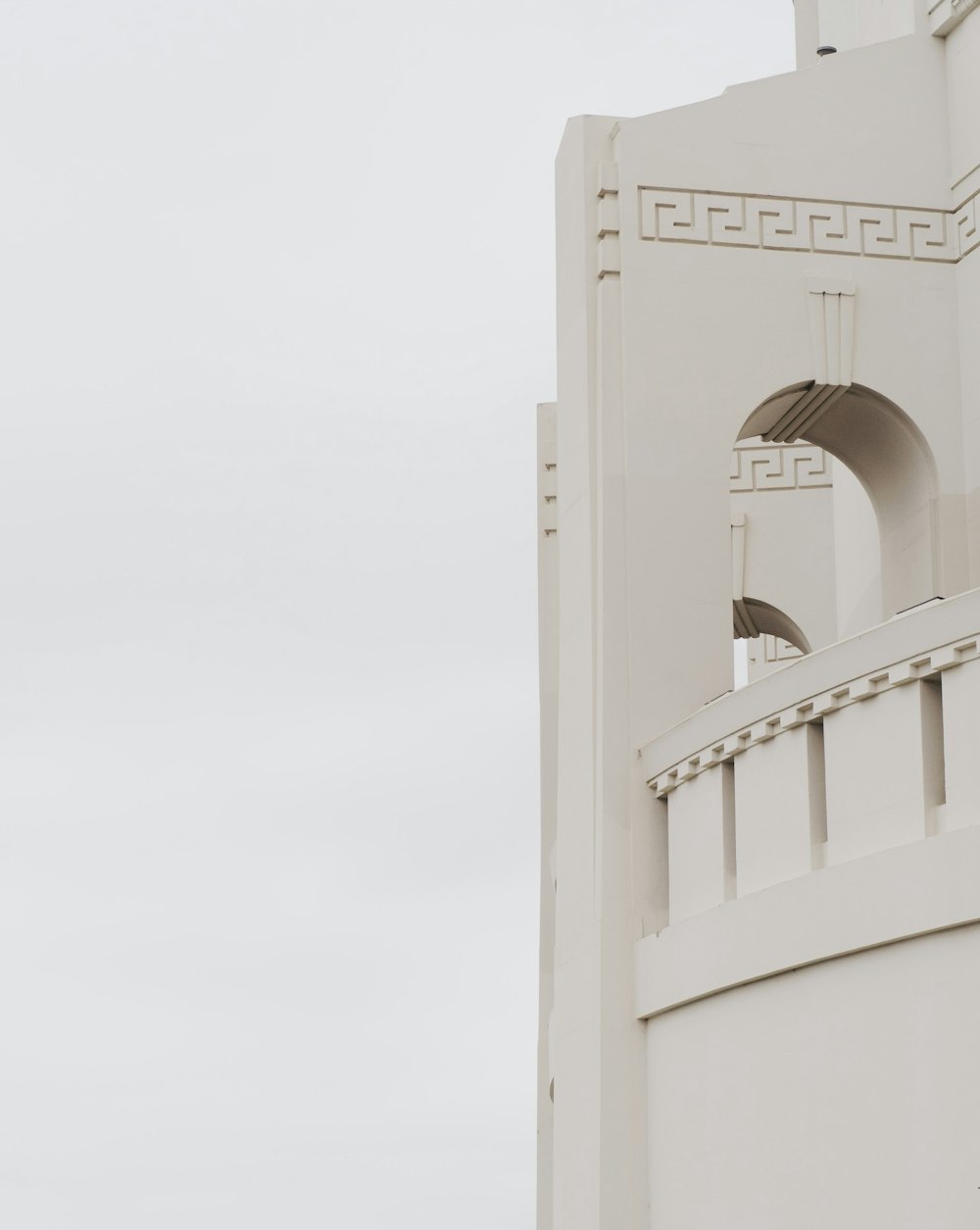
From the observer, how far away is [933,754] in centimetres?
1227

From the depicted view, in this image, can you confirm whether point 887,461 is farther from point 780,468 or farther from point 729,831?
point 780,468

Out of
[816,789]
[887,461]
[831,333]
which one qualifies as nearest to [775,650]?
[887,461]

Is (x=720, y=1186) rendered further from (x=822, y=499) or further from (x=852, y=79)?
(x=822, y=499)

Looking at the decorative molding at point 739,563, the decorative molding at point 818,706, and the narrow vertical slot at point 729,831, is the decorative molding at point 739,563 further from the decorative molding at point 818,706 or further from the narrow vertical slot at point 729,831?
the narrow vertical slot at point 729,831

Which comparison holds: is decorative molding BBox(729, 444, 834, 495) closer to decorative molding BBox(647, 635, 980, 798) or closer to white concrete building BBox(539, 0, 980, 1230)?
white concrete building BBox(539, 0, 980, 1230)

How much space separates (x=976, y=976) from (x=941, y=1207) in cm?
129

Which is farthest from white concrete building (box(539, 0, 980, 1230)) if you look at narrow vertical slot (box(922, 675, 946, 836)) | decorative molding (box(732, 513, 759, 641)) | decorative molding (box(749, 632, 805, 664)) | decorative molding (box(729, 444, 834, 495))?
decorative molding (box(749, 632, 805, 664))

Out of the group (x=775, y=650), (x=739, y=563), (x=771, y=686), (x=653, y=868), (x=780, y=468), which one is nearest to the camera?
(x=771, y=686)

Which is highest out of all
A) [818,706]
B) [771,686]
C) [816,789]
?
[771,686]

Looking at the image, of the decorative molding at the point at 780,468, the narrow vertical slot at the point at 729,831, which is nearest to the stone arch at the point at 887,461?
the narrow vertical slot at the point at 729,831

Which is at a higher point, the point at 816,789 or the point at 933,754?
the point at 816,789

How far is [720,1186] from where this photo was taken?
528 inches

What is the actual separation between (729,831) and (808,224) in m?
5.63

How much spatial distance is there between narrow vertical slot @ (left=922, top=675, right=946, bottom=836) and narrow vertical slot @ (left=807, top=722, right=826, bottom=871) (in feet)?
3.67
